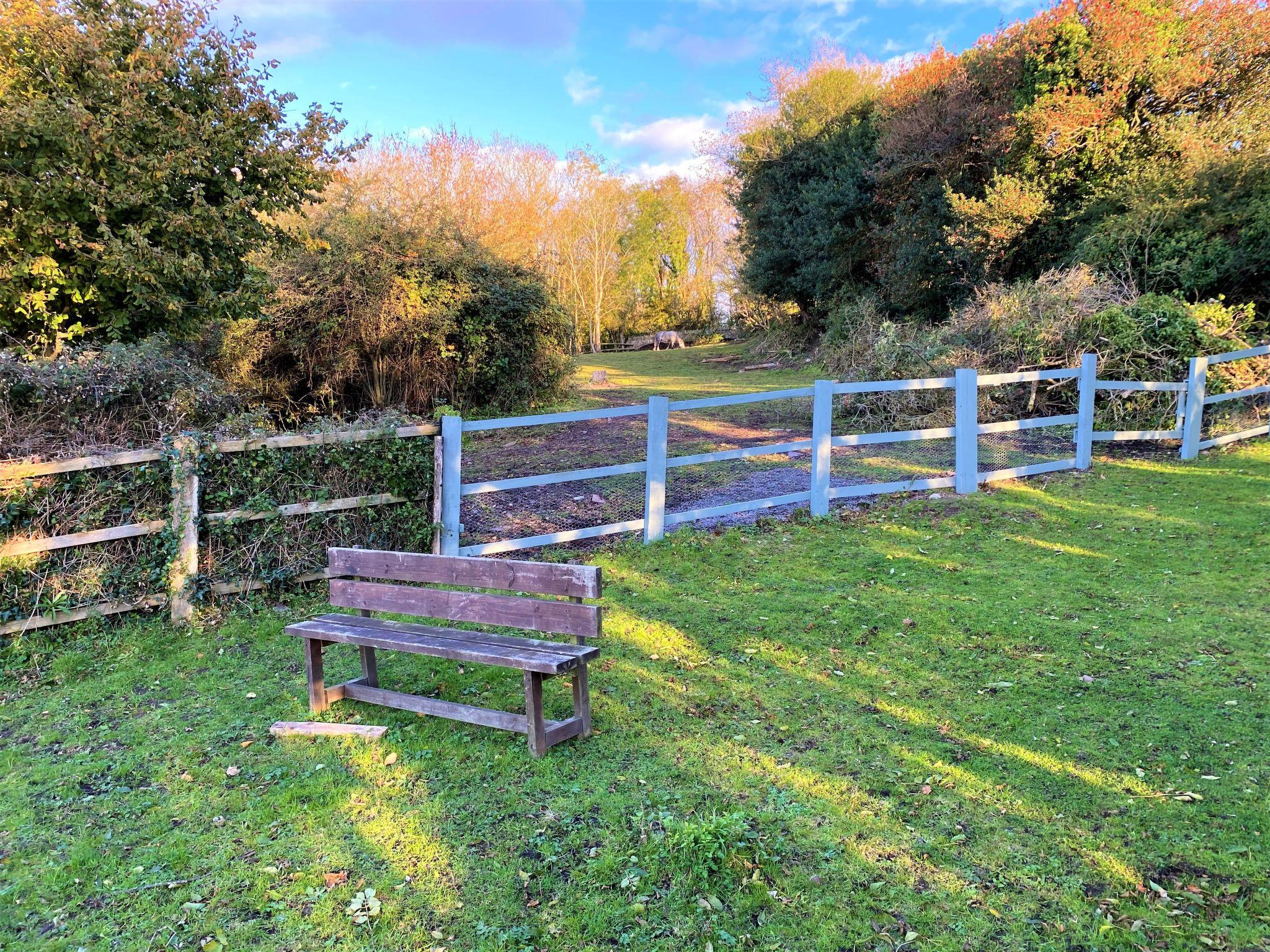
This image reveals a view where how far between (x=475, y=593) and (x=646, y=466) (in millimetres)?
3433

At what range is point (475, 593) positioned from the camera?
12.8 ft

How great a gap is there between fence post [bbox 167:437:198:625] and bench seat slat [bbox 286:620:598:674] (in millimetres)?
1744

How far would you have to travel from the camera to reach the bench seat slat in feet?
11.2

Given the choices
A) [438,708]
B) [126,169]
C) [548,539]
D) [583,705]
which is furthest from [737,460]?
[126,169]

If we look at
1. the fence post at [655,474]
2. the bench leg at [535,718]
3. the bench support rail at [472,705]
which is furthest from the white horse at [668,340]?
the bench leg at [535,718]

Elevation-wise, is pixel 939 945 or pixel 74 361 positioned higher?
pixel 74 361

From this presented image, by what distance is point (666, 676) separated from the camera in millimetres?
4465

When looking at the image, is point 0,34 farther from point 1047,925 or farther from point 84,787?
point 1047,925

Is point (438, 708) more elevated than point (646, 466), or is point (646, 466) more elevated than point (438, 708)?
point (646, 466)

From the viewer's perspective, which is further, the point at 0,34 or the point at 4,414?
the point at 0,34

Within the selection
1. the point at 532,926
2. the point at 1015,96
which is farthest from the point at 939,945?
the point at 1015,96

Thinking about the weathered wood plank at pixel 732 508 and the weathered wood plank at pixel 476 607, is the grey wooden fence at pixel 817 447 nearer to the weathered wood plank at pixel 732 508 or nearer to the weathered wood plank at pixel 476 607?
the weathered wood plank at pixel 732 508

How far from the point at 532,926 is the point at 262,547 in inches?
161

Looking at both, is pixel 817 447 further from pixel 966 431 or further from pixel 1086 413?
pixel 1086 413
